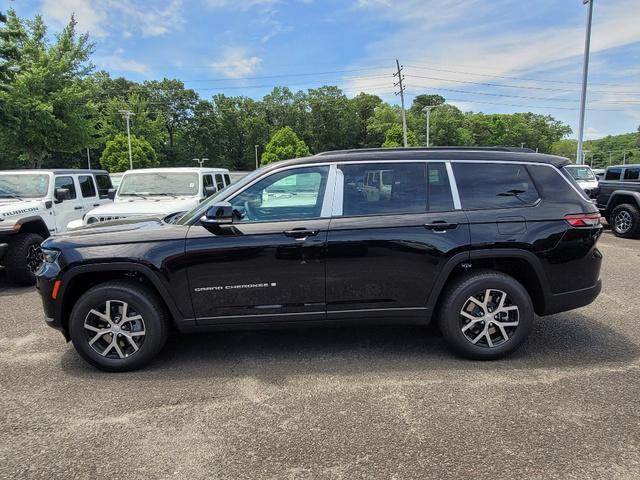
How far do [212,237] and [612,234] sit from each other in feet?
37.5

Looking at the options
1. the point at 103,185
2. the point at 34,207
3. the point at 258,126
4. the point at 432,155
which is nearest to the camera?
the point at 432,155

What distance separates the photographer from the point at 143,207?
755 cm

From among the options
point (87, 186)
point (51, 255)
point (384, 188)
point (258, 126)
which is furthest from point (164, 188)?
point (258, 126)

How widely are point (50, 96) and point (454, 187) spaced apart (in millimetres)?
21732

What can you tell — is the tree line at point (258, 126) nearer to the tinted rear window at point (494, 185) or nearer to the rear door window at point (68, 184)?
the rear door window at point (68, 184)

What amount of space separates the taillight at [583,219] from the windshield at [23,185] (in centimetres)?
807

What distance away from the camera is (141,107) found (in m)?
66.4

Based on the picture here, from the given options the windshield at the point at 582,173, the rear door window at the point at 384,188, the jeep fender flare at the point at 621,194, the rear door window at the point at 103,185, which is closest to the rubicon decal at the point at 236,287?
the rear door window at the point at 384,188

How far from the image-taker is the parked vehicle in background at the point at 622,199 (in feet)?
35.1

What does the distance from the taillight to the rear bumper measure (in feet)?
1.89

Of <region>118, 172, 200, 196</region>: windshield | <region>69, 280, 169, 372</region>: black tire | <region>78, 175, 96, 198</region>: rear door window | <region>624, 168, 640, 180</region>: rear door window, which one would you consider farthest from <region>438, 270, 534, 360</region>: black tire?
<region>624, 168, 640, 180</region>: rear door window

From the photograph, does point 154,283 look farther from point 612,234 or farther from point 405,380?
point 612,234

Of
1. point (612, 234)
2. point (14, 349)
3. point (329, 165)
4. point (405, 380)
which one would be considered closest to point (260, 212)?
point (329, 165)

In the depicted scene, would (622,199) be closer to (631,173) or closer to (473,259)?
(631,173)
